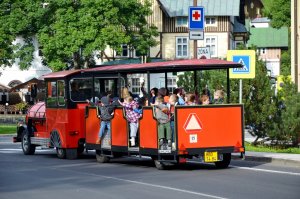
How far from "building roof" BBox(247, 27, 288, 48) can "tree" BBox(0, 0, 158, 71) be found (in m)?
57.7

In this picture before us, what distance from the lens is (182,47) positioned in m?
86.2

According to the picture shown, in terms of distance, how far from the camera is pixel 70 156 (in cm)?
2702

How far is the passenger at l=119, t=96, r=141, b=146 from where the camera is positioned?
23.8 m

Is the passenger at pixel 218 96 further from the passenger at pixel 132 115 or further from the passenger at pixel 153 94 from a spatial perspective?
the passenger at pixel 132 115

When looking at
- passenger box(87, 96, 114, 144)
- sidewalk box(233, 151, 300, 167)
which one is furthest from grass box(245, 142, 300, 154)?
passenger box(87, 96, 114, 144)

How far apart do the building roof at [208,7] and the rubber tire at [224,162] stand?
6313cm

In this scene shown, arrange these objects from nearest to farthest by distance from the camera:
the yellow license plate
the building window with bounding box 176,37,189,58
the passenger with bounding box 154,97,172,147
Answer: the yellow license plate, the passenger with bounding box 154,97,172,147, the building window with bounding box 176,37,189,58

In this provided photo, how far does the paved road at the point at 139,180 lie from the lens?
55.2ft

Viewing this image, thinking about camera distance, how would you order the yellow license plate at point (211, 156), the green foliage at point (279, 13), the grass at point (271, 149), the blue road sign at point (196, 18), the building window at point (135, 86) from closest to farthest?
the yellow license plate at point (211, 156) → the building window at point (135, 86) → the grass at point (271, 149) → the blue road sign at point (196, 18) → the green foliage at point (279, 13)

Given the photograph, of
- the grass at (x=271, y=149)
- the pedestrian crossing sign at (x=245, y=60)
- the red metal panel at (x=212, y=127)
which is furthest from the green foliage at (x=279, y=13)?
the red metal panel at (x=212, y=127)

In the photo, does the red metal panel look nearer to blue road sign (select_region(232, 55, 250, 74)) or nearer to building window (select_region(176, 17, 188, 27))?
blue road sign (select_region(232, 55, 250, 74))

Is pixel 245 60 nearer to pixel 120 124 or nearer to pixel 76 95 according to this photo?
pixel 76 95

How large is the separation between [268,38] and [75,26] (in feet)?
212

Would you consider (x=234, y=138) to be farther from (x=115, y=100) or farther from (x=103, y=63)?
(x=103, y=63)
